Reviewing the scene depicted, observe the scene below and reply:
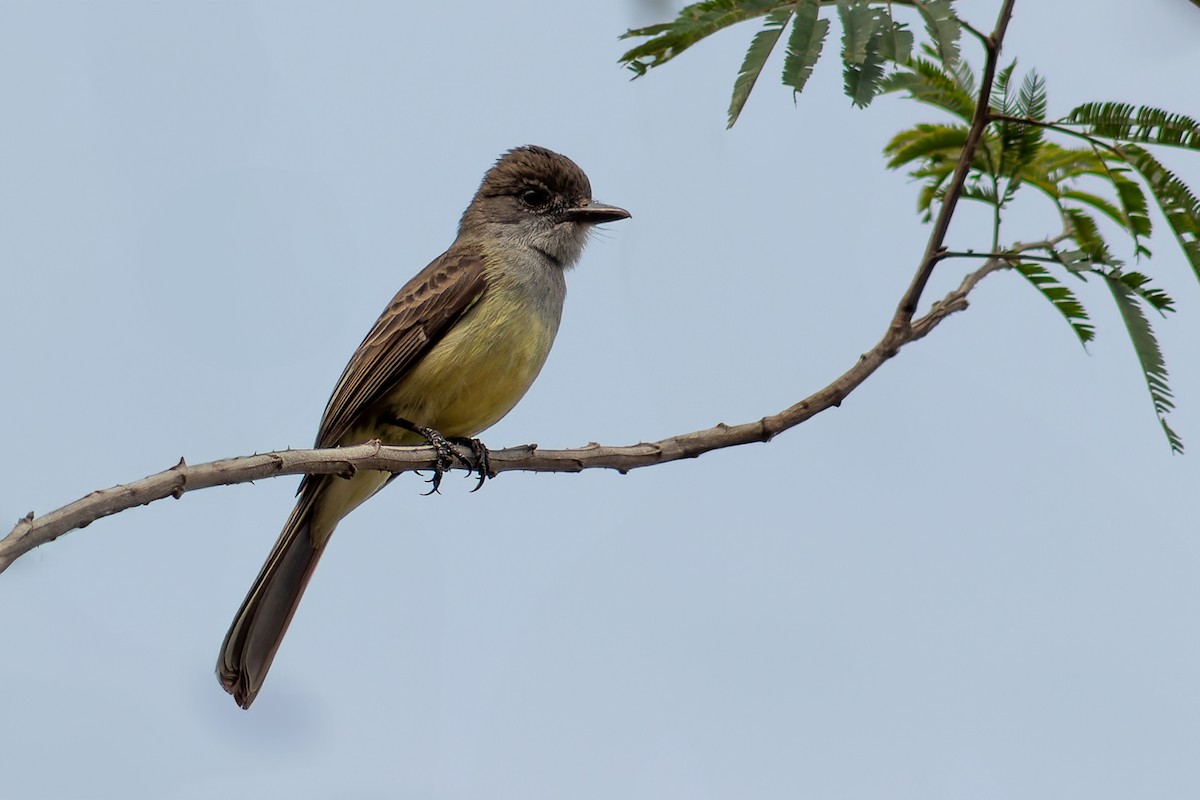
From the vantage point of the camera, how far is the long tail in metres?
6.08

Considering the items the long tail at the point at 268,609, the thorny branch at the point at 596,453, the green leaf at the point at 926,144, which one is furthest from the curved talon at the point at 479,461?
the green leaf at the point at 926,144

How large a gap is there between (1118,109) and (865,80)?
1005mm

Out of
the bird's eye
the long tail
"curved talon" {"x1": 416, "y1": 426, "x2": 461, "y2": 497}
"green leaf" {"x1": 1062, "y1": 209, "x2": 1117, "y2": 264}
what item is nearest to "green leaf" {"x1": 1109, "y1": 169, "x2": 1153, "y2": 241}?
"green leaf" {"x1": 1062, "y1": 209, "x2": 1117, "y2": 264}

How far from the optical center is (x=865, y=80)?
360 cm

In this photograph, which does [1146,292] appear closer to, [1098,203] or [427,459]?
[1098,203]

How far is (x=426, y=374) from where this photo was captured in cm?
627

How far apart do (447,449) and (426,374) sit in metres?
0.48

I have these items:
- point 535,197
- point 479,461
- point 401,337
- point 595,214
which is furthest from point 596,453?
point 535,197

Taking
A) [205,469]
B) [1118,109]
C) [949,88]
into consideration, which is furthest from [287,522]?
[1118,109]

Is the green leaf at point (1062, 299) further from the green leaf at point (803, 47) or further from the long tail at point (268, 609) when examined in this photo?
the long tail at point (268, 609)

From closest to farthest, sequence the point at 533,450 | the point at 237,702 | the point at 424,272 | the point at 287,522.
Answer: the point at 533,450, the point at 237,702, the point at 287,522, the point at 424,272

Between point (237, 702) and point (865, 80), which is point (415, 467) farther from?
point (865, 80)

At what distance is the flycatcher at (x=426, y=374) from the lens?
6207 mm

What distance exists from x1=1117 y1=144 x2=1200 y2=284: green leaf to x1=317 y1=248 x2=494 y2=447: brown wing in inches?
133
